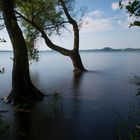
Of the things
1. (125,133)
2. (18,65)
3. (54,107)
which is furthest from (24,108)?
(125,133)

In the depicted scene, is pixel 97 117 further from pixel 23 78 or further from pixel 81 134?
pixel 23 78

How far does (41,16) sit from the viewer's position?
31.1 meters

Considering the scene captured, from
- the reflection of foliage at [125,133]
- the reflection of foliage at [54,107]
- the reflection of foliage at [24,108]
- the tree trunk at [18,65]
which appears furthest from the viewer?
the tree trunk at [18,65]

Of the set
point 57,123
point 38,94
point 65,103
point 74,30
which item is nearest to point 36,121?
point 57,123

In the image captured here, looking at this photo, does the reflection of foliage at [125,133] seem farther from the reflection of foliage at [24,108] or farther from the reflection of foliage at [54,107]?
the reflection of foliage at [24,108]

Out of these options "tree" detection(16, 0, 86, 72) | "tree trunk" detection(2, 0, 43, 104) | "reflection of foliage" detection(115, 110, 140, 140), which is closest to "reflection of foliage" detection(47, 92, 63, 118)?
→ "tree trunk" detection(2, 0, 43, 104)

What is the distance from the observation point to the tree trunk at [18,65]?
15.4 meters

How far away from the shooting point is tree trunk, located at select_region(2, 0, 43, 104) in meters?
15.4

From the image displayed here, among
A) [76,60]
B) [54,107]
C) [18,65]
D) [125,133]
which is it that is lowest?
[125,133]

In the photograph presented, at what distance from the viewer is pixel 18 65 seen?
52.1 feet

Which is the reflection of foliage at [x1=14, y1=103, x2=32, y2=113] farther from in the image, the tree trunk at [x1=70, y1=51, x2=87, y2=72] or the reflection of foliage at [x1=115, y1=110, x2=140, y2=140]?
the tree trunk at [x1=70, y1=51, x2=87, y2=72]

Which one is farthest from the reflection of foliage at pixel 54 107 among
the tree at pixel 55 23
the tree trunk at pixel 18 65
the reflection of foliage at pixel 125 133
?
the tree at pixel 55 23

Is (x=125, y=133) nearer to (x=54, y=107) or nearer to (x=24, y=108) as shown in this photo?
(x=54, y=107)

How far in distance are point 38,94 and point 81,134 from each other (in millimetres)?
6948
